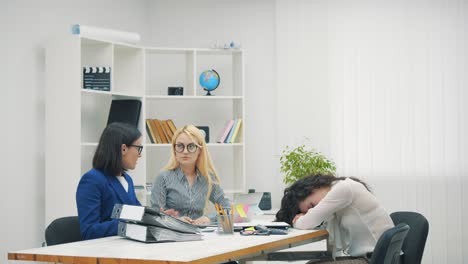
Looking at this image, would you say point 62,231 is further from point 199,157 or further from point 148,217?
point 199,157

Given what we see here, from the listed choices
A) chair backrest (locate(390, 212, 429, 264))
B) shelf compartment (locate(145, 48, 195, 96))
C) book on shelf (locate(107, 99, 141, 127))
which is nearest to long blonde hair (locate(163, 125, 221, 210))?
chair backrest (locate(390, 212, 429, 264))

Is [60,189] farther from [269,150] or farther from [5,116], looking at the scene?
[269,150]

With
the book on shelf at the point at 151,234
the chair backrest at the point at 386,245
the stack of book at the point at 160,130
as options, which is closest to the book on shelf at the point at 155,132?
the stack of book at the point at 160,130

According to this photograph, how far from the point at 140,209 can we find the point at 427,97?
411 centimetres

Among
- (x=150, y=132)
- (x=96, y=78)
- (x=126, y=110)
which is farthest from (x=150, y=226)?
(x=150, y=132)

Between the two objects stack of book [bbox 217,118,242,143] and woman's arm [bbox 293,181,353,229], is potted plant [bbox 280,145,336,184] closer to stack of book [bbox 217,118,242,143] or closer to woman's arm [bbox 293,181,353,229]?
stack of book [bbox 217,118,242,143]

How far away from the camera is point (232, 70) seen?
701cm

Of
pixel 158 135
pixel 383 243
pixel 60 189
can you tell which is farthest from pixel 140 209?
pixel 158 135

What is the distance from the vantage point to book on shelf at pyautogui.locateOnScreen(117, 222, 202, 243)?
3.17 metres

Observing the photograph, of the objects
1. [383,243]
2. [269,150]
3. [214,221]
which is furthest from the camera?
[269,150]

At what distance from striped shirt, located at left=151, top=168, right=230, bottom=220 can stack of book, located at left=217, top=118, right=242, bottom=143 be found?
214cm

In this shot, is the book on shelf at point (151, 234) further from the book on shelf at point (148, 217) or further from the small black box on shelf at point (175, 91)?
the small black box on shelf at point (175, 91)

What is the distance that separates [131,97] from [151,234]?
10.2 feet

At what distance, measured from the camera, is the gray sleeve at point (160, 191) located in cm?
437
